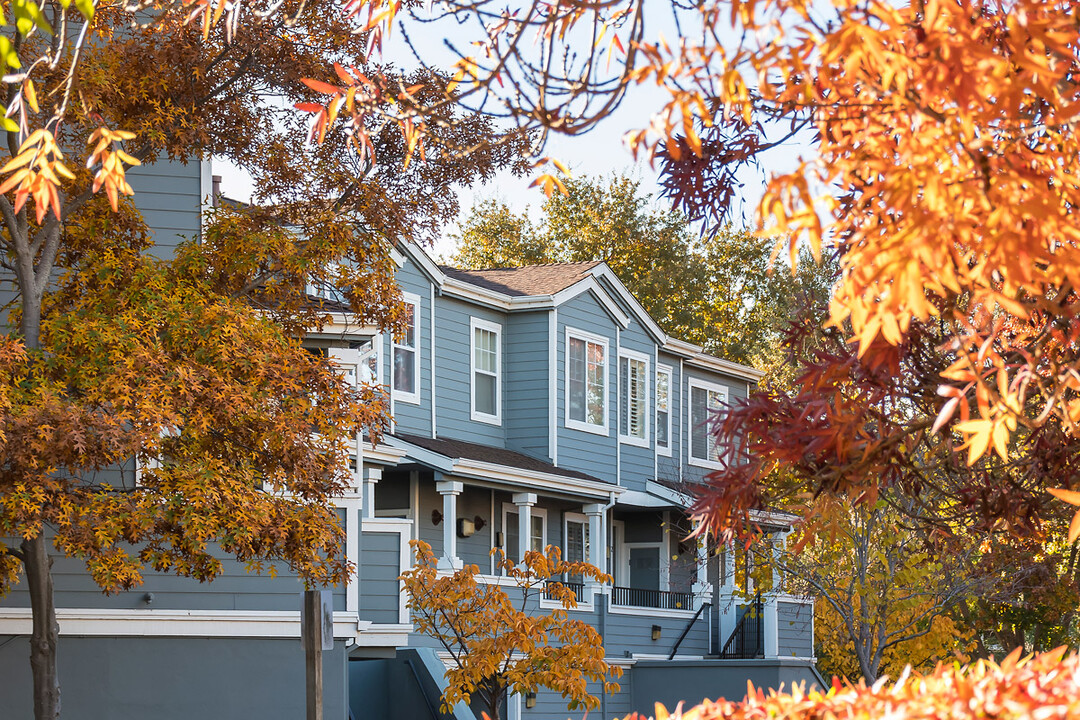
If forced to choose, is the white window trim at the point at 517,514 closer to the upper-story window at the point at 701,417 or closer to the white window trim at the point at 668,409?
the white window trim at the point at 668,409

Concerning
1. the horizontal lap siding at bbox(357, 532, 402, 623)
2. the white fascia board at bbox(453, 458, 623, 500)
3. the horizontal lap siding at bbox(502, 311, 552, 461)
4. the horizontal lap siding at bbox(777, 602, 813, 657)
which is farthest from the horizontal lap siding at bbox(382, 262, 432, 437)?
the horizontal lap siding at bbox(777, 602, 813, 657)

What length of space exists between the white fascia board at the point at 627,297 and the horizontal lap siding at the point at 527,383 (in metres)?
1.96

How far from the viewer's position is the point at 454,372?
2386cm

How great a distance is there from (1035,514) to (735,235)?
4032 cm

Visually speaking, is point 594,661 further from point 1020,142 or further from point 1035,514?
point 1020,142

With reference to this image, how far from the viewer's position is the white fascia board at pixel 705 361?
2903 cm

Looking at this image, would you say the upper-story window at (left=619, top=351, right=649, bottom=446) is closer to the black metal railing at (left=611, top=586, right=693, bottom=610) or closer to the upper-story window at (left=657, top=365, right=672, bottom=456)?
the upper-story window at (left=657, top=365, right=672, bottom=456)

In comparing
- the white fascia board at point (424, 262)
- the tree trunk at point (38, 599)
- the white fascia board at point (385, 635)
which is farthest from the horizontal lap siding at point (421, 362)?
the tree trunk at point (38, 599)

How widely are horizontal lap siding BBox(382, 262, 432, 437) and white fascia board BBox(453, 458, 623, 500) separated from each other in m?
1.45

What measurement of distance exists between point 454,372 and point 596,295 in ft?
13.8

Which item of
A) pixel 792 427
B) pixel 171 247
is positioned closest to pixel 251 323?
pixel 171 247

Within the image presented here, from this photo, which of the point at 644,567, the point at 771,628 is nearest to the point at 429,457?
the point at 771,628

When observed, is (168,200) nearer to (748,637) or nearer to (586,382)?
(586,382)

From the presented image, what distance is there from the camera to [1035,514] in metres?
6.23
